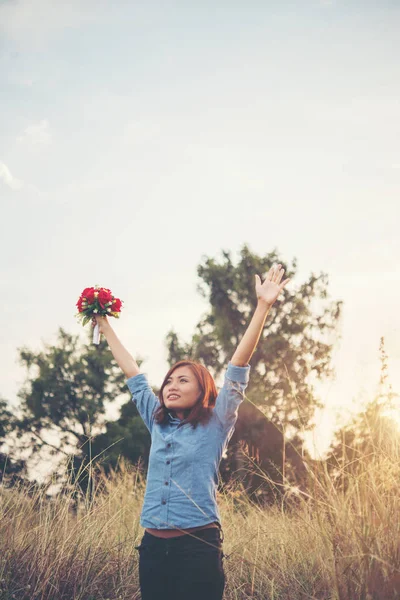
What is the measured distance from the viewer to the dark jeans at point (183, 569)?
2.21m

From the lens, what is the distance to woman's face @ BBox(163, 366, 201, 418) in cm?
273

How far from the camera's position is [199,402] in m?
2.75

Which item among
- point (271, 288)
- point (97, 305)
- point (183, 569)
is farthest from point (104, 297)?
point (183, 569)

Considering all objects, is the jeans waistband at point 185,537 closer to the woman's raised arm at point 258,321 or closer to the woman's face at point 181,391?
the woman's face at point 181,391

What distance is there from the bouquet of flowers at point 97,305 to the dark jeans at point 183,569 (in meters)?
1.60

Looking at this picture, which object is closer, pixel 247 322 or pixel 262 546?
pixel 262 546

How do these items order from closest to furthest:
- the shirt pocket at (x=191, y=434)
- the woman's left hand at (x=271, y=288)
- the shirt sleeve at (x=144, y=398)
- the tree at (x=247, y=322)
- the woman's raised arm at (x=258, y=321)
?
the shirt pocket at (x=191, y=434)
the woman's raised arm at (x=258, y=321)
the woman's left hand at (x=271, y=288)
the shirt sleeve at (x=144, y=398)
the tree at (x=247, y=322)

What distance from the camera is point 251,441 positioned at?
1516cm

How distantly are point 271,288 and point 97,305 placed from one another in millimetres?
1273

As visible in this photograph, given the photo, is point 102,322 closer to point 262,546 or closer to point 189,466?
point 189,466

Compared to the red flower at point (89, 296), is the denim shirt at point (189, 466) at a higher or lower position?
lower

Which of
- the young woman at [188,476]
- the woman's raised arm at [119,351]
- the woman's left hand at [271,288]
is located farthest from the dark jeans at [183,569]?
the woman's left hand at [271,288]

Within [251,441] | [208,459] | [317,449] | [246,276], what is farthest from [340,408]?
[246,276]

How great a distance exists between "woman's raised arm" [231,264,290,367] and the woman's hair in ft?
0.66
